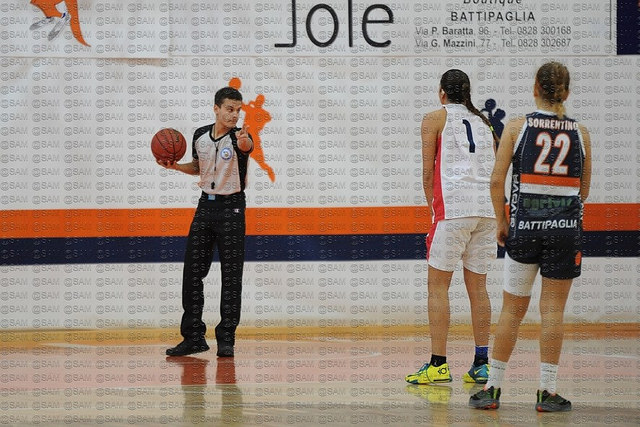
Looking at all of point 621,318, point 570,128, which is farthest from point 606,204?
point 570,128

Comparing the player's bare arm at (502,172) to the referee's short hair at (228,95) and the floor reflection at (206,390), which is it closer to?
the floor reflection at (206,390)

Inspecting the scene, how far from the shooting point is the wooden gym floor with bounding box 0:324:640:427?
4.75m

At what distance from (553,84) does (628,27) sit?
14.3 feet

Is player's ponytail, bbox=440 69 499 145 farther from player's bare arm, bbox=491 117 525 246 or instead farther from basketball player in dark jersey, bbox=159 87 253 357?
basketball player in dark jersey, bbox=159 87 253 357

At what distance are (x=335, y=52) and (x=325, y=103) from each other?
0.45 metres

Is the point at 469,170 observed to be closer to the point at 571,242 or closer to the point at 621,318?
the point at 571,242

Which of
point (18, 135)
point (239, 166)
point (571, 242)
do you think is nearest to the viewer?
point (571, 242)

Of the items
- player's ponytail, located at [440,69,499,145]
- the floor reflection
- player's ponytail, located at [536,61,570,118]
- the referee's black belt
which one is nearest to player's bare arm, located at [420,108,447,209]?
player's ponytail, located at [440,69,499,145]

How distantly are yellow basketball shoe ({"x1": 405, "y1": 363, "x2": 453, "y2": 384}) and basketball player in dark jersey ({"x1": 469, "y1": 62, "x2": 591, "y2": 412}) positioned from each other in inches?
29.2

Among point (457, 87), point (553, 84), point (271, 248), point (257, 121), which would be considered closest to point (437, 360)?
point (457, 87)

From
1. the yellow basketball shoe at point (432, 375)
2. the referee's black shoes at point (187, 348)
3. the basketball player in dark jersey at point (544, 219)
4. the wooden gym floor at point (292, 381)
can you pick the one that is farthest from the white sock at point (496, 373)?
the referee's black shoes at point (187, 348)

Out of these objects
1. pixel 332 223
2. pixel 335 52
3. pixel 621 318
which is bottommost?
pixel 621 318

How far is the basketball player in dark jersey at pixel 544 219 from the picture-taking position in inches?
196

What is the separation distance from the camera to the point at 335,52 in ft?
28.5
